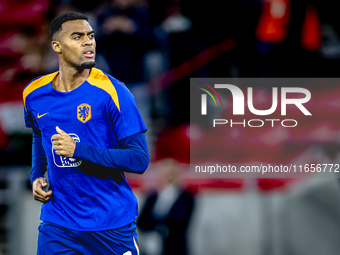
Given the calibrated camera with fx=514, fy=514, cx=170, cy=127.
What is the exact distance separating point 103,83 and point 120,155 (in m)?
0.49

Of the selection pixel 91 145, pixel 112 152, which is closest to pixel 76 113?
pixel 91 145

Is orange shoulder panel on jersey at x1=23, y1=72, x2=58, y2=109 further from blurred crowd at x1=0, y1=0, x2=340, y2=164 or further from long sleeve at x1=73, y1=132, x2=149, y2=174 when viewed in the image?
blurred crowd at x1=0, y1=0, x2=340, y2=164

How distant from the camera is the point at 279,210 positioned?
22.0ft

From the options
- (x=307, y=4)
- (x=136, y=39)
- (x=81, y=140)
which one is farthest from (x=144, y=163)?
(x=307, y=4)

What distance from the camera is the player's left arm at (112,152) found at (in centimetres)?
292

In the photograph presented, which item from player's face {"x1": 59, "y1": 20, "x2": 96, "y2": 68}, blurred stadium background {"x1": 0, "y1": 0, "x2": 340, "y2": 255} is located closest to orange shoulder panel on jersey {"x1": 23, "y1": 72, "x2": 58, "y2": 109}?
player's face {"x1": 59, "y1": 20, "x2": 96, "y2": 68}

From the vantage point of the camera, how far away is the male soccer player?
122 inches

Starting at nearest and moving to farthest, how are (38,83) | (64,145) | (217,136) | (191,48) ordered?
(64,145) → (38,83) → (217,136) → (191,48)

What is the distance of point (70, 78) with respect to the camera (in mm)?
3221

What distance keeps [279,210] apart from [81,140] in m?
4.20

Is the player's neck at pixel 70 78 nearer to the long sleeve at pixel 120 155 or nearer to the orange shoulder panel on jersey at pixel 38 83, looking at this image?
the orange shoulder panel on jersey at pixel 38 83
